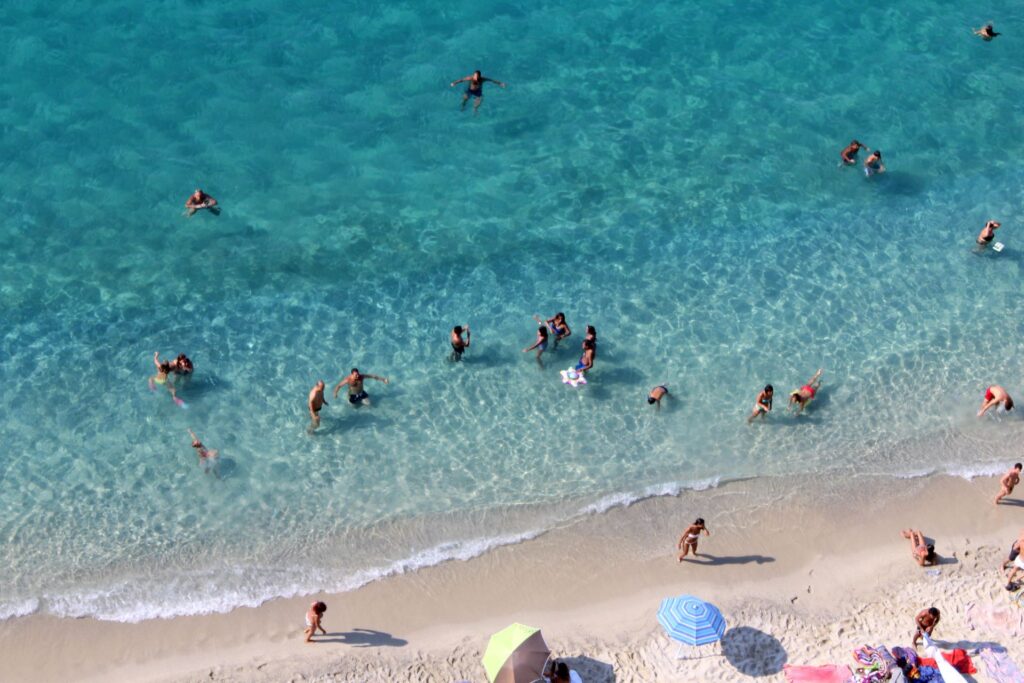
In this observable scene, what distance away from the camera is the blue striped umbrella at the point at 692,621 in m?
16.8

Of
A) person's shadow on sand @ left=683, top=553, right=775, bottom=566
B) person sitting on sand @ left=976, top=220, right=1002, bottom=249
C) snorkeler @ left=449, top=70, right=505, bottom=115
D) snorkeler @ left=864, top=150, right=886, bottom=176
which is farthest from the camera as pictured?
snorkeler @ left=449, top=70, right=505, bottom=115

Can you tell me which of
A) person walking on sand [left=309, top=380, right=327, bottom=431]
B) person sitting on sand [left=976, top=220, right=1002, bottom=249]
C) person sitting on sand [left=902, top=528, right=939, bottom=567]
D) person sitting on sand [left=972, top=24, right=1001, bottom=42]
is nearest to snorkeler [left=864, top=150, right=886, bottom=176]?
person sitting on sand [left=976, top=220, right=1002, bottom=249]

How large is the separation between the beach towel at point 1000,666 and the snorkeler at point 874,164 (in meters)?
13.8

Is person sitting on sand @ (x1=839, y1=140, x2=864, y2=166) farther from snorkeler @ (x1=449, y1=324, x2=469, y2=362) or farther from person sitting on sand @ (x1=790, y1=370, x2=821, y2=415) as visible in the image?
snorkeler @ (x1=449, y1=324, x2=469, y2=362)

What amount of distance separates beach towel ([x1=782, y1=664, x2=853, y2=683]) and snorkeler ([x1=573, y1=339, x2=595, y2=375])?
7626 millimetres

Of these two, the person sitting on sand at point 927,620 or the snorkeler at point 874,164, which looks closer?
the person sitting on sand at point 927,620

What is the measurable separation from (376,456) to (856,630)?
9.48 m

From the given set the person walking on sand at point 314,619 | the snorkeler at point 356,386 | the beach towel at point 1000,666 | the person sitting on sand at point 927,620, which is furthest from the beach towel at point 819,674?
the snorkeler at point 356,386

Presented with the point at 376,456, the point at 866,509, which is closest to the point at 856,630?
the point at 866,509

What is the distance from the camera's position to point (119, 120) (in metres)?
27.3

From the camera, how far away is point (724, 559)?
755 inches

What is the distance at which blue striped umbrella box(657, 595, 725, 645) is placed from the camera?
1678 centimetres

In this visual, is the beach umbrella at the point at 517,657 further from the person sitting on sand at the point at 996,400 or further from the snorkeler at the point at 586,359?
the person sitting on sand at the point at 996,400

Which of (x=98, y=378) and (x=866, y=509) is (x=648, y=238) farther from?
(x=98, y=378)
